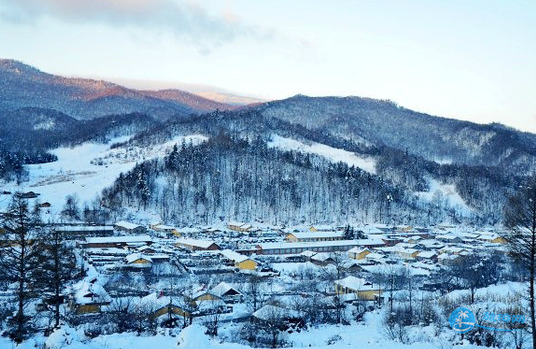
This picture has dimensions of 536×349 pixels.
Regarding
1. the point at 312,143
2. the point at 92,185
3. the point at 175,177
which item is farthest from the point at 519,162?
the point at 92,185

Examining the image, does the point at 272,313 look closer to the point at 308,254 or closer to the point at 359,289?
the point at 359,289

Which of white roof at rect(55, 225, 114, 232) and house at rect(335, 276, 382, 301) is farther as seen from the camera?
white roof at rect(55, 225, 114, 232)

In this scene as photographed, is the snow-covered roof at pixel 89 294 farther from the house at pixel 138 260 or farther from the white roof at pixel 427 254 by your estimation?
the white roof at pixel 427 254

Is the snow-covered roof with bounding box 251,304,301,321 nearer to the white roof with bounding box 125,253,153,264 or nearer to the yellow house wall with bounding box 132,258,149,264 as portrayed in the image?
the yellow house wall with bounding box 132,258,149,264

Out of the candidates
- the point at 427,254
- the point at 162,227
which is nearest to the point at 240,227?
the point at 162,227

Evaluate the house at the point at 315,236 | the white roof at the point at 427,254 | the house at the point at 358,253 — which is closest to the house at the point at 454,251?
the white roof at the point at 427,254

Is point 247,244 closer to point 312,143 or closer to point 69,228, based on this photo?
point 69,228
